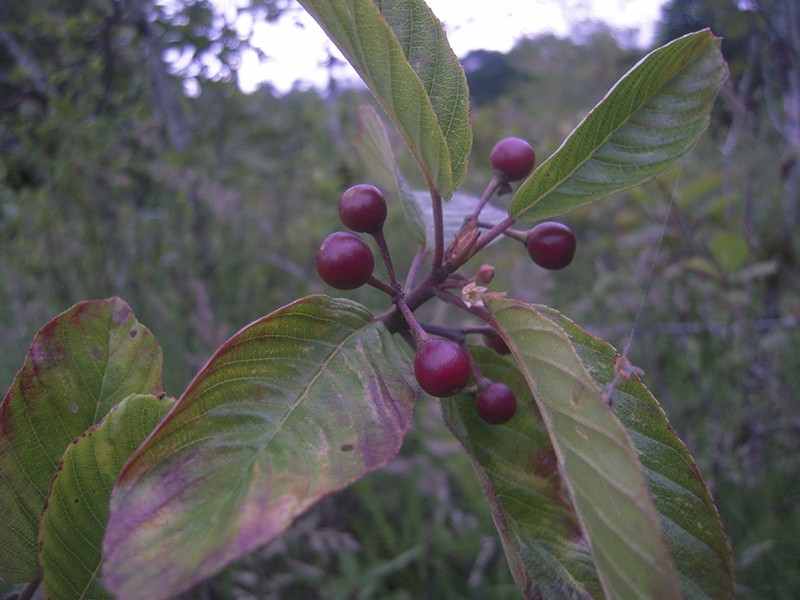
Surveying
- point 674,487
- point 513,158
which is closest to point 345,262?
point 513,158

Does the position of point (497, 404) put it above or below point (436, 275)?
below

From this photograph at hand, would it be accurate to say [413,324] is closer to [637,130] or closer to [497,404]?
[497,404]

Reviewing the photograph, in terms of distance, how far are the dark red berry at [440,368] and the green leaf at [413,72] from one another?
0.17 meters

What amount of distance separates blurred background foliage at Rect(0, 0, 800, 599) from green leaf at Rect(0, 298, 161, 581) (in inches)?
40.0

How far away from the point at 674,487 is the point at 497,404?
0.65 feet

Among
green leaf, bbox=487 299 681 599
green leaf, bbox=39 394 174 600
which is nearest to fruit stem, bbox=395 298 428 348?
green leaf, bbox=487 299 681 599

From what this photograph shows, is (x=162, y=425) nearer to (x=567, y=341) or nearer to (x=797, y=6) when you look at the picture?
(x=567, y=341)

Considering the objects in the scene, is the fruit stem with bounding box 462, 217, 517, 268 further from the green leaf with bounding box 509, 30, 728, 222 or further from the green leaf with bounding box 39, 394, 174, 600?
the green leaf with bounding box 39, 394, 174, 600

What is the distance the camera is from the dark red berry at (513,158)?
0.81 m

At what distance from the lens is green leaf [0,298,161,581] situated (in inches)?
24.8

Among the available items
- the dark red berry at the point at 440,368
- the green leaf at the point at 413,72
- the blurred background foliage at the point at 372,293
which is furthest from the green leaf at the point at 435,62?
the blurred background foliage at the point at 372,293

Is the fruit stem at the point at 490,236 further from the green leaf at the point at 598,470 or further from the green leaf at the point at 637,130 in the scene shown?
the green leaf at the point at 598,470

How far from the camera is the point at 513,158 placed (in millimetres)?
811

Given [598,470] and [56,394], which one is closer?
[598,470]
